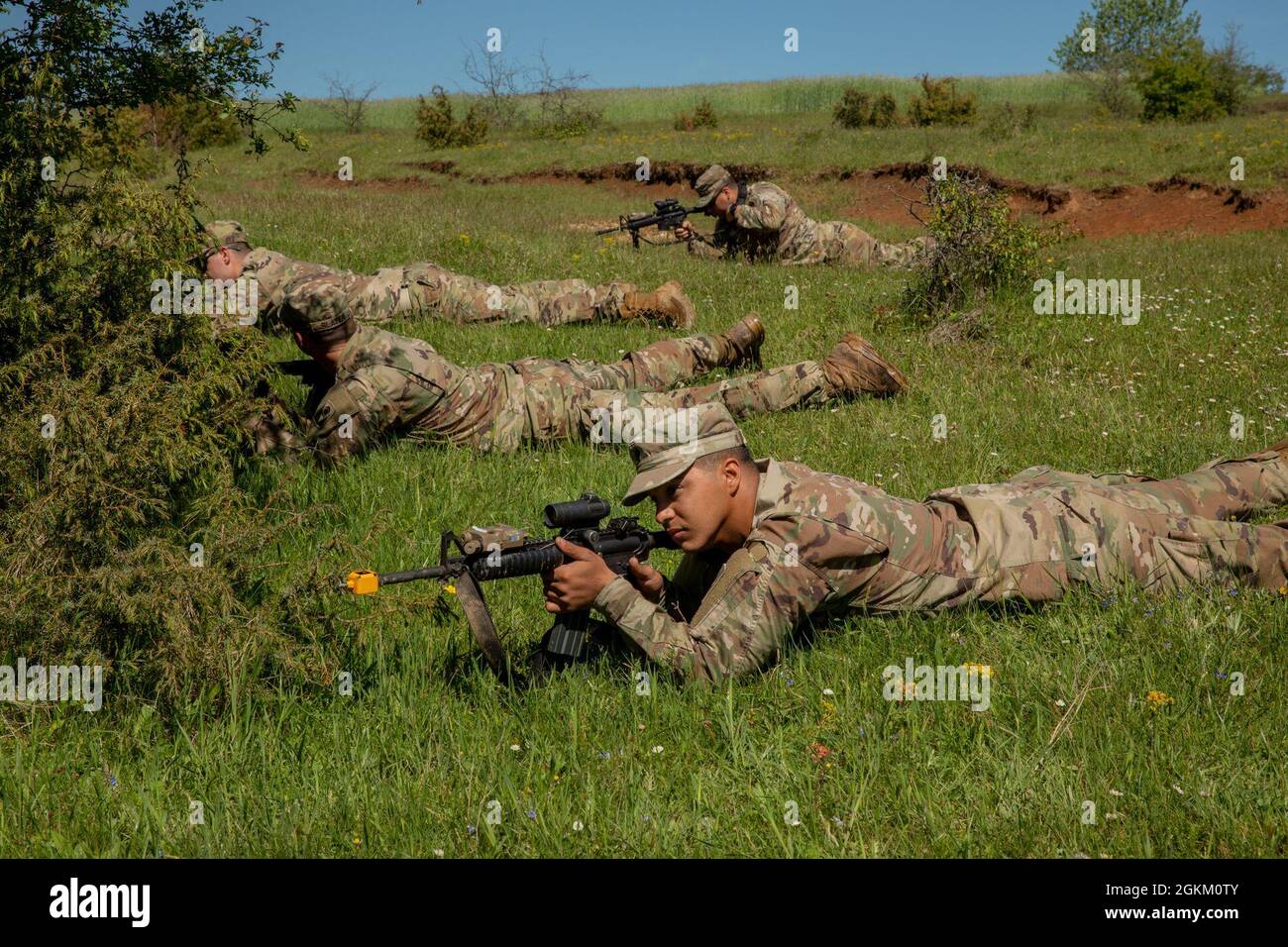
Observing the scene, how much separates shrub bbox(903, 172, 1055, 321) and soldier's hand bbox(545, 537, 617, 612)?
6601 millimetres

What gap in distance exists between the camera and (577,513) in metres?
3.85

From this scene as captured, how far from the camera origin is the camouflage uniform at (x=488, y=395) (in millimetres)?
6680

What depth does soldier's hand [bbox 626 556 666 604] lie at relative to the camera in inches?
161

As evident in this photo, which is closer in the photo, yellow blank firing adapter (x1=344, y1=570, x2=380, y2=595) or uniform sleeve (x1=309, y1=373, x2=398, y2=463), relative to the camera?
yellow blank firing adapter (x1=344, y1=570, x2=380, y2=595)

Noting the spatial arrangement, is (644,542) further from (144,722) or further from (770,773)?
(144,722)

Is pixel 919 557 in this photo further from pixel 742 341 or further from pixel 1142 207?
pixel 1142 207

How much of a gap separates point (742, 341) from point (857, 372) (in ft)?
4.29

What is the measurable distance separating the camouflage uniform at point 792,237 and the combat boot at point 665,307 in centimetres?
390

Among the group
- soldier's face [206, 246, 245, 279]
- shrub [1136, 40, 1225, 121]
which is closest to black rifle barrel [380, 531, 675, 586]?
soldier's face [206, 246, 245, 279]

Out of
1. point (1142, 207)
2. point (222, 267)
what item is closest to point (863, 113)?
point (1142, 207)

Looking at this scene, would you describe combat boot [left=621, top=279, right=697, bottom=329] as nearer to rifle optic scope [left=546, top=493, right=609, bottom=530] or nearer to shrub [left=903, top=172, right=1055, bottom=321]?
shrub [left=903, top=172, right=1055, bottom=321]

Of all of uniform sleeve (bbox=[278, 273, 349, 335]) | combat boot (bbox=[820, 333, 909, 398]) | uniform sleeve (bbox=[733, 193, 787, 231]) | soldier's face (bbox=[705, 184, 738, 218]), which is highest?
soldier's face (bbox=[705, 184, 738, 218])

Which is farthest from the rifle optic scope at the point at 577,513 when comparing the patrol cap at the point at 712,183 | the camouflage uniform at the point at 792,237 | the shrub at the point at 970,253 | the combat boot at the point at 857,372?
the patrol cap at the point at 712,183

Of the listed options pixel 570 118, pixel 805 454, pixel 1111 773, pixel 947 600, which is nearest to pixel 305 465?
pixel 805 454
